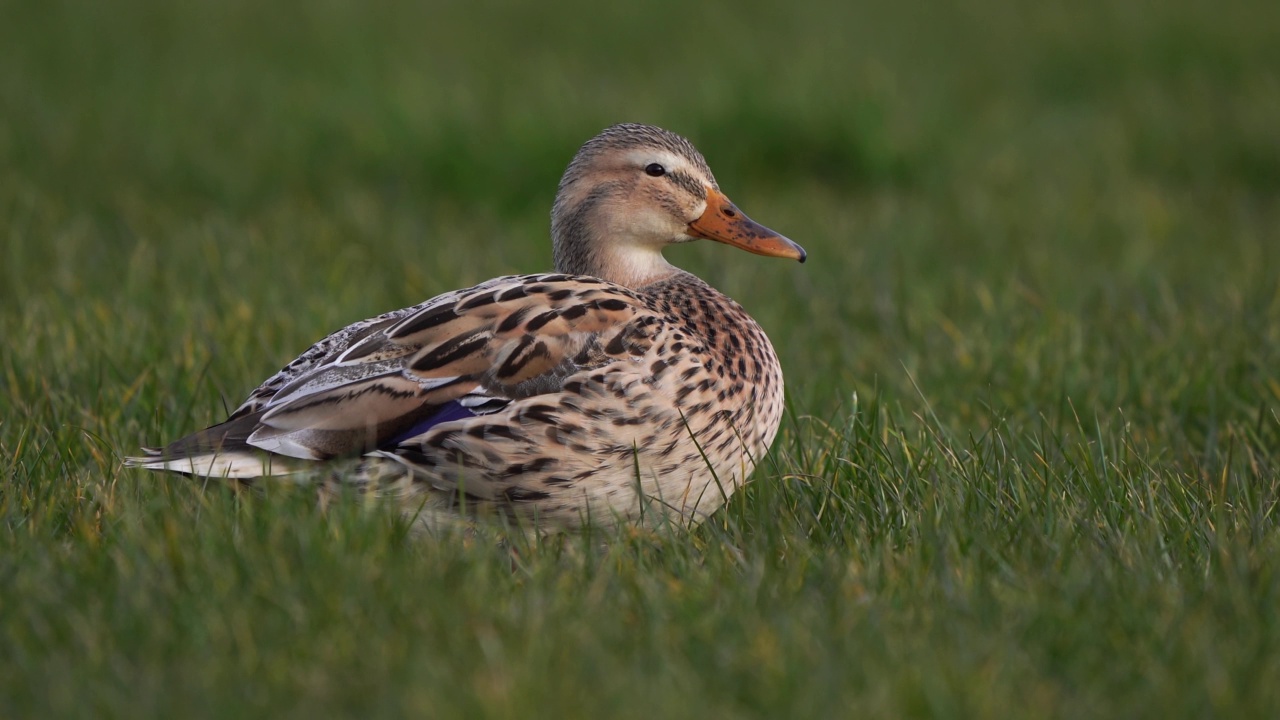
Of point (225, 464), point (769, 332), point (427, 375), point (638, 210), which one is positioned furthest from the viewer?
point (769, 332)

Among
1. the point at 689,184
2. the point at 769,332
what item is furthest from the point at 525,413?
the point at 769,332

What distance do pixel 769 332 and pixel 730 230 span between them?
1.44 meters

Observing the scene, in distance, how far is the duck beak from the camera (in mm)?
4730

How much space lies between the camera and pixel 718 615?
9.96 feet

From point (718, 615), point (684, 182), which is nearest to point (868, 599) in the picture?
point (718, 615)

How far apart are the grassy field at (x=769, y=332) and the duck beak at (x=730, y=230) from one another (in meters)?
0.60

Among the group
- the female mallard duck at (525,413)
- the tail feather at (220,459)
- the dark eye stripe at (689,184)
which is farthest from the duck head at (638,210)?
the tail feather at (220,459)

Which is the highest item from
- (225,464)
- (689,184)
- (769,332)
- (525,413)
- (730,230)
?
(689,184)

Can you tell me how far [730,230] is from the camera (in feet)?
15.5

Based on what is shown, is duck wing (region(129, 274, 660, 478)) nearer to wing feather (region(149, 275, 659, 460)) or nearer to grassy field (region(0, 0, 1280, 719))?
wing feather (region(149, 275, 659, 460))

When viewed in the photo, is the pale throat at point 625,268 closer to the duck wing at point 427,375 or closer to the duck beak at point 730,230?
the duck beak at point 730,230

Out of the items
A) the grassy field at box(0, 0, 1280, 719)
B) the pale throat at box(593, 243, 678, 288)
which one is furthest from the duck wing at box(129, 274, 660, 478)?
the pale throat at box(593, 243, 678, 288)

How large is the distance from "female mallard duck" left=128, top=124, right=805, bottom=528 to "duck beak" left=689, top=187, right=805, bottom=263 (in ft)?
1.96

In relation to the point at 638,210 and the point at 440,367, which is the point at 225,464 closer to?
the point at 440,367
